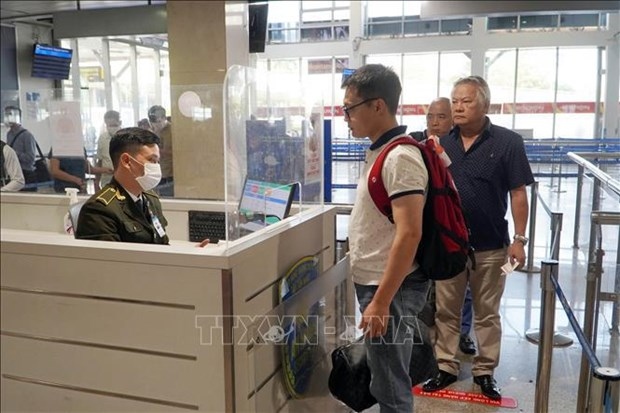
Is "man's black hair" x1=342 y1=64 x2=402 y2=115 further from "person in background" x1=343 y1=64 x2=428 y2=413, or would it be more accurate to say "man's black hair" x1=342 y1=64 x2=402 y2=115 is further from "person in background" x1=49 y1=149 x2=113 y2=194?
Result: "person in background" x1=49 y1=149 x2=113 y2=194

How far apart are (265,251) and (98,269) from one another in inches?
20.6

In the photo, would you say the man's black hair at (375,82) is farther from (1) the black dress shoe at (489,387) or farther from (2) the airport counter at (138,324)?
A: (1) the black dress shoe at (489,387)

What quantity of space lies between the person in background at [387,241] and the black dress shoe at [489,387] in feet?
3.28

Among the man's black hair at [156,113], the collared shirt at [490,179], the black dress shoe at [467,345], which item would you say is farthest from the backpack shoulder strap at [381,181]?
the man's black hair at [156,113]

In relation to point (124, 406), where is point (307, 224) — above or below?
above

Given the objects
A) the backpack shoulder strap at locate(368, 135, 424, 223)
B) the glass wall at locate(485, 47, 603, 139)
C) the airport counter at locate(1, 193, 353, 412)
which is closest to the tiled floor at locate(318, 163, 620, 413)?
the airport counter at locate(1, 193, 353, 412)

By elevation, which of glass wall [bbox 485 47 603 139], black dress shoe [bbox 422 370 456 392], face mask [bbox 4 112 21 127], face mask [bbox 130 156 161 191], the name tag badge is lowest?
black dress shoe [bbox 422 370 456 392]

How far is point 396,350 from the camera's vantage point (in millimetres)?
1874

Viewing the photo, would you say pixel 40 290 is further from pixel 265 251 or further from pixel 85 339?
pixel 265 251

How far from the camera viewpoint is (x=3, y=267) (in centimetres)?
185

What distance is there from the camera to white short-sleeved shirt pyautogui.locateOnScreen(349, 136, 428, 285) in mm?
1685

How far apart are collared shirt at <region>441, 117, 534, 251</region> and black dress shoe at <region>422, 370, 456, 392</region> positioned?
0.69 m

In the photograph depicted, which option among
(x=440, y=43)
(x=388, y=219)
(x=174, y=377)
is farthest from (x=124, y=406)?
(x=440, y=43)

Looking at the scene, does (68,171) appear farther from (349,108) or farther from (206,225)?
(349,108)
